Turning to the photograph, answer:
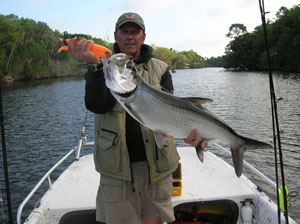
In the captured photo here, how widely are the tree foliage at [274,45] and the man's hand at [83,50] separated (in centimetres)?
4302

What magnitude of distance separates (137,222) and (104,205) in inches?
15.9

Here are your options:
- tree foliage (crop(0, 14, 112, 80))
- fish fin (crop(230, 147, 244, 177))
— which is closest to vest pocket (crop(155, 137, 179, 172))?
fish fin (crop(230, 147, 244, 177))

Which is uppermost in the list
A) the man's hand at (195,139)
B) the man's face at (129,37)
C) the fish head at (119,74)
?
the man's face at (129,37)

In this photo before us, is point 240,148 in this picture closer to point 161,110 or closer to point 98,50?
point 161,110

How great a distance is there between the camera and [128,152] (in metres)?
3.04

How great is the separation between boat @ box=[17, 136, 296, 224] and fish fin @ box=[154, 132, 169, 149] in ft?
5.48

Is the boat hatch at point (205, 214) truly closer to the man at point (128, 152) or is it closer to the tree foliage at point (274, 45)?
the man at point (128, 152)

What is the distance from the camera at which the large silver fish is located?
8.41 feet

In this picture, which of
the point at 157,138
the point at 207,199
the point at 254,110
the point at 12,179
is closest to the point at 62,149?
the point at 12,179

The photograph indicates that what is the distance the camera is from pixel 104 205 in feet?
9.95

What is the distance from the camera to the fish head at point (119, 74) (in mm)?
2539

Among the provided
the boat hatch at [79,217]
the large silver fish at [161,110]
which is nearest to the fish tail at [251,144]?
the large silver fish at [161,110]

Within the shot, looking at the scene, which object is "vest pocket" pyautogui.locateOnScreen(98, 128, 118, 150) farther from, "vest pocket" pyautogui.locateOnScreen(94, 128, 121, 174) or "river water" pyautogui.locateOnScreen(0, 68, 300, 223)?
"river water" pyautogui.locateOnScreen(0, 68, 300, 223)

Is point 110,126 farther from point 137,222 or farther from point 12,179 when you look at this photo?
point 12,179
